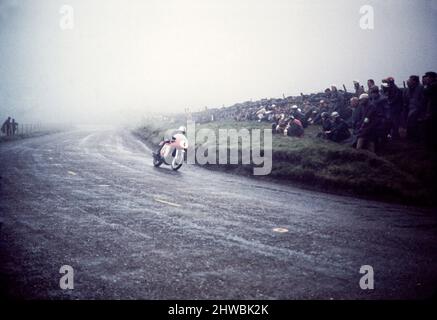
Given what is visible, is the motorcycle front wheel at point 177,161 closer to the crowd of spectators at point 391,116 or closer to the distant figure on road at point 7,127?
the crowd of spectators at point 391,116

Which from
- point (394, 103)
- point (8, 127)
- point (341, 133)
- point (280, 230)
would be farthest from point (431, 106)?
point (8, 127)

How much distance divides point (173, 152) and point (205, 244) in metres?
9.64

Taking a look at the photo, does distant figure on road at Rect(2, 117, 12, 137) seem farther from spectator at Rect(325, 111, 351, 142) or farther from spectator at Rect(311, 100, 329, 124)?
spectator at Rect(325, 111, 351, 142)

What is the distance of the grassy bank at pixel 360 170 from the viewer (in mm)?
9609

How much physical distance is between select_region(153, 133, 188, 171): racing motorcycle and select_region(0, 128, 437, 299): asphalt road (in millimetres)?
4512

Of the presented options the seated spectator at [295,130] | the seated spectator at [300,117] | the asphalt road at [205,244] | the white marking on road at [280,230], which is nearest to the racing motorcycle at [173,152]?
the asphalt road at [205,244]

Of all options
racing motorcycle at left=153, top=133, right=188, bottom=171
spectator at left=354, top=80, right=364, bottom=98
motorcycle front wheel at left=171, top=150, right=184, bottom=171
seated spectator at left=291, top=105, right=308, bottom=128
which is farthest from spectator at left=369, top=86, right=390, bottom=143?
motorcycle front wheel at left=171, top=150, right=184, bottom=171

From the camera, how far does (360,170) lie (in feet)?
35.6

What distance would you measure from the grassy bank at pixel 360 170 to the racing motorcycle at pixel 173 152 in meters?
2.48

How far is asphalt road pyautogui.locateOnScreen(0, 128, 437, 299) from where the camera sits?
377 centimetres

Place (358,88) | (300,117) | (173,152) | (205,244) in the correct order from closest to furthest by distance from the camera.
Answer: (205,244)
(173,152)
(358,88)
(300,117)

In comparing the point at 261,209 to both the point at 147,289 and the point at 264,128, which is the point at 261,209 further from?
the point at 264,128

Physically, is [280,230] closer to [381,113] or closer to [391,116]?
[381,113]

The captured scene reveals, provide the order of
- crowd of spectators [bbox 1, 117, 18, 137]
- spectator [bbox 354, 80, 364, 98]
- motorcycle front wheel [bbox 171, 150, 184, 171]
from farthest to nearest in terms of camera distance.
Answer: crowd of spectators [bbox 1, 117, 18, 137]
spectator [bbox 354, 80, 364, 98]
motorcycle front wheel [bbox 171, 150, 184, 171]
